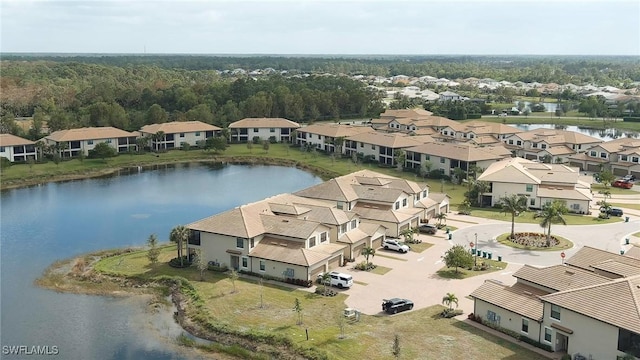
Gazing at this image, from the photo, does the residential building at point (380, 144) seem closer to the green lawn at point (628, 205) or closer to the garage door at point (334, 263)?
the green lawn at point (628, 205)

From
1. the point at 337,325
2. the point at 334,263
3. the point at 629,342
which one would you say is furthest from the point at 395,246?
the point at 629,342

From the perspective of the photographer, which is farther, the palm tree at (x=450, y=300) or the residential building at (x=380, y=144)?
the residential building at (x=380, y=144)

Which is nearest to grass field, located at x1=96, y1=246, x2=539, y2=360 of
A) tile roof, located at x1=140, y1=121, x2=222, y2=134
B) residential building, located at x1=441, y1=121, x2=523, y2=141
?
tile roof, located at x1=140, y1=121, x2=222, y2=134

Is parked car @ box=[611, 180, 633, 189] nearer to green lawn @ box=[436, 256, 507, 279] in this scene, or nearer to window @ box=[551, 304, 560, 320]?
green lawn @ box=[436, 256, 507, 279]

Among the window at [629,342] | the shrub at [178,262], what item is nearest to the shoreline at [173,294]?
the shrub at [178,262]

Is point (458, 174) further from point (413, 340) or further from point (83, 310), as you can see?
point (83, 310)

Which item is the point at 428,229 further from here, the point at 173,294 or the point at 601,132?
the point at 601,132
